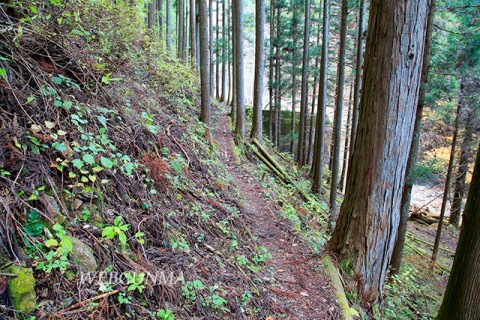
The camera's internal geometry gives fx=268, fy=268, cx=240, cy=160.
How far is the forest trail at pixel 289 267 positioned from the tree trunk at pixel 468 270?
1.47m

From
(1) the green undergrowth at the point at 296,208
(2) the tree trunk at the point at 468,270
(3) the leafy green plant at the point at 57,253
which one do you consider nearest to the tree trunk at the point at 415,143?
(1) the green undergrowth at the point at 296,208

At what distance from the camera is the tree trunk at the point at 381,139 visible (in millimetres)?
3303

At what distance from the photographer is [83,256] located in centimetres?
229

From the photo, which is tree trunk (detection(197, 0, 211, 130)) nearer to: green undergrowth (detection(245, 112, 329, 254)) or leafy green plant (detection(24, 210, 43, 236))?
green undergrowth (detection(245, 112, 329, 254))

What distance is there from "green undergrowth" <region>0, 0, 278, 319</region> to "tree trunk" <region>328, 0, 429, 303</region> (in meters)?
1.53

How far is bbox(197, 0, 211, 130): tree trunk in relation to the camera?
7.71m

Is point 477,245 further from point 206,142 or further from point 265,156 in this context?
point 265,156

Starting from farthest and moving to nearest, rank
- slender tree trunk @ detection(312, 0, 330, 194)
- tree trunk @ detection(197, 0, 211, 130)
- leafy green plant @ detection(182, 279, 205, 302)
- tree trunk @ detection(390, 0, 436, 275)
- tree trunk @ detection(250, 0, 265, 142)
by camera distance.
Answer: tree trunk @ detection(250, 0, 265, 142) → slender tree trunk @ detection(312, 0, 330, 194) → tree trunk @ detection(197, 0, 211, 130) → tree trunk @ detection(390, 0, 436, 275) → leafy green plant @ detection(182, 279, 205, 302)

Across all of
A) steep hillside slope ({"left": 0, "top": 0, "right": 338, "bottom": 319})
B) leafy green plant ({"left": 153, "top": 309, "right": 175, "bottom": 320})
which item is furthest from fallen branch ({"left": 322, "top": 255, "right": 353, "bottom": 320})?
leafy green plant ({"left": 153, "top": 309, "right": 175, "bottom": 320})

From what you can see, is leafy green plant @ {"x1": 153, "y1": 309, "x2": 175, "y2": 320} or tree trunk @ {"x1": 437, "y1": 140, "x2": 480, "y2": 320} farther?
tree trunk @ {"x1": 437, "y1": 140, "x2": 480, "y2": 320}

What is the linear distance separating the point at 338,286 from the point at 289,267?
906mm

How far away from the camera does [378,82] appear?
3.47m

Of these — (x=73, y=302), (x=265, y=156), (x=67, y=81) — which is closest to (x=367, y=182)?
(x=73, y=302)

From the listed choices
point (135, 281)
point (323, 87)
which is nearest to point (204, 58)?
point (323, 87)
